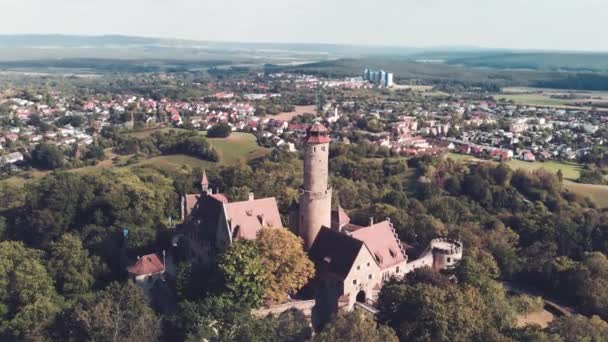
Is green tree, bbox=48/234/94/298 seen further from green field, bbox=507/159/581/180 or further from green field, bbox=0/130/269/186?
green field, bbox=507/159/581/180

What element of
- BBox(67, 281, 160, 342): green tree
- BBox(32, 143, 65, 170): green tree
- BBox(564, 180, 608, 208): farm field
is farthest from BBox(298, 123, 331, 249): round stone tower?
BBox(32, 143, 65, 170): green tree

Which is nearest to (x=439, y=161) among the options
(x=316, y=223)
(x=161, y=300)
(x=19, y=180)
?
(x=316, y=223)

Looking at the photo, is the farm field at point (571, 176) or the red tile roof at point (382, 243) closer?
the red tile roof at point (382, 243)

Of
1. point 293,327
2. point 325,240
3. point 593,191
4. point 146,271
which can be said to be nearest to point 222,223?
point 146,271

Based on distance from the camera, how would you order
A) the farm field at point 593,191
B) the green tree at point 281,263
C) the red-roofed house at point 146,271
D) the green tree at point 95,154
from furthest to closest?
the green tree at point 95,154, the farm field at point 593,191, the red-roofed house at point 146,271, the green tree at point 281,263

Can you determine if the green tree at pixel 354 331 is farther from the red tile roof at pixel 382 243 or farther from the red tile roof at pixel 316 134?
the red tile roof at pixel 316 134

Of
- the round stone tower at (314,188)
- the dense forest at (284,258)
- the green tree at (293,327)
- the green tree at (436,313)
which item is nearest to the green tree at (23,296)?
the dense forest at (284,258)

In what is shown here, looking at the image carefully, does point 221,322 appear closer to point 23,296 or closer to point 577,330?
point 23,296
